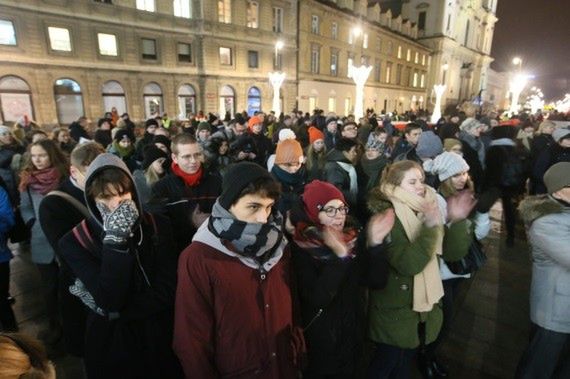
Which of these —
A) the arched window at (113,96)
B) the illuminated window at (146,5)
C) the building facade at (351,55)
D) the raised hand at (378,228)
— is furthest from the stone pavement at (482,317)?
the building facade at (351,55)

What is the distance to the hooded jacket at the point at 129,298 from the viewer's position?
70.7 inches

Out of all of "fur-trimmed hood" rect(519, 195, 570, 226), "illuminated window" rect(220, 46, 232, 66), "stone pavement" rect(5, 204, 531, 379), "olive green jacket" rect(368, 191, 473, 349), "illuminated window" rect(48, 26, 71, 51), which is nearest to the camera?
"olive green jacket" rect(368, 191, 473, 349)

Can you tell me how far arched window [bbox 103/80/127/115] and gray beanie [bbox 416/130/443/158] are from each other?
2222 cm

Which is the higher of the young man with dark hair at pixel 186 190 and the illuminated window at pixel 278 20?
the illuminated window at pixel 278 20

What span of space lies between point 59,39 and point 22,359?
24008 mm

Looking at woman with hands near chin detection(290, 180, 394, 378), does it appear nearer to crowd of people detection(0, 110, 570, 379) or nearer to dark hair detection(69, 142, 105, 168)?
crowd of people detection(0, 110, 570, 379)

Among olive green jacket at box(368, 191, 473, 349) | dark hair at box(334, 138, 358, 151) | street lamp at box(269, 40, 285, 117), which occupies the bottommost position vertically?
olive green jacket at box(368, 191, 473, 349)

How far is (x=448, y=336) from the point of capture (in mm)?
3701

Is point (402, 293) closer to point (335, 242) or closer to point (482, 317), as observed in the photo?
point (335, 242)

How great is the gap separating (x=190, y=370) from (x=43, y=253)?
2.54 m

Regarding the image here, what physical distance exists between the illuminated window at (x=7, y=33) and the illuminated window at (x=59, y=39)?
169 cm

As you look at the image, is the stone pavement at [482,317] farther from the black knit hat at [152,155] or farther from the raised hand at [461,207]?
the black knit hat at [152,155]

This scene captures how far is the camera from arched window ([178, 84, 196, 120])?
25031 mm

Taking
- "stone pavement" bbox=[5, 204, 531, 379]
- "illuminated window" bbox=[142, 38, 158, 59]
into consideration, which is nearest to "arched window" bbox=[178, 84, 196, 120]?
"illuminated window" bbox=[142, 38, 158, 59]
